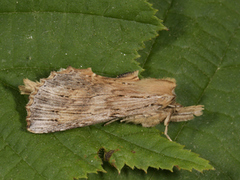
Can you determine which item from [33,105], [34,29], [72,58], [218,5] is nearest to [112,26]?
[72,58]

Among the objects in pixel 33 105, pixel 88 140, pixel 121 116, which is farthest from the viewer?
pixel 121 116

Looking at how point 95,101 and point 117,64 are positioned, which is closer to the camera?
point 95,101

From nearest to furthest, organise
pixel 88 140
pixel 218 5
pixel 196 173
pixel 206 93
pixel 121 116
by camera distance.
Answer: pixel 88 140 → pixel 121 116 → pixel 196 173 → pixel 206 93 → pixel 218 5

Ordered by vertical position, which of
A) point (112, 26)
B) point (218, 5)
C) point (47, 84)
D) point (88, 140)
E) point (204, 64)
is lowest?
point (88, 140)

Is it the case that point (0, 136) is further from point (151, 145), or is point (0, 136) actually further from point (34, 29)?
point (151, 145)

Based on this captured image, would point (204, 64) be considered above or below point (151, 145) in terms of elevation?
above

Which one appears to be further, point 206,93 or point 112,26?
point 206,93

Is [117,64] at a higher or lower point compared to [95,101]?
higher
